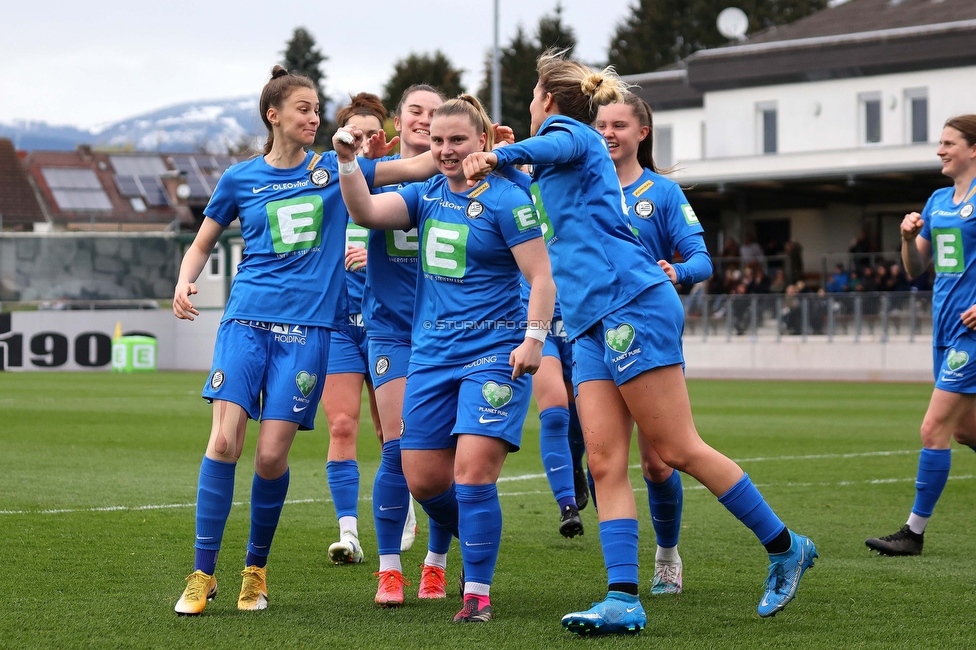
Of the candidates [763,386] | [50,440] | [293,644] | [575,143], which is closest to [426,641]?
[293,644]

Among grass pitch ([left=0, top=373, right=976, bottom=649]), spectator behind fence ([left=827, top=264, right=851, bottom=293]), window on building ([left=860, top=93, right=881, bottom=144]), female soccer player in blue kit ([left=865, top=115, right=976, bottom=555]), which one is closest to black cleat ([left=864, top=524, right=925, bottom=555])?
female soccer player in blue kit ([left=865, top=115, right=976, bottom=555])

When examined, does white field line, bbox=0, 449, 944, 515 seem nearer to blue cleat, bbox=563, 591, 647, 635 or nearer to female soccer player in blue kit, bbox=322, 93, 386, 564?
female soccer player in blue kit, bbox=322, 93, 386, 564

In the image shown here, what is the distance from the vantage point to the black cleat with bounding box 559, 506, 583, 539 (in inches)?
249

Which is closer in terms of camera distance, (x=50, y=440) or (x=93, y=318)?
(x=50, y=440)

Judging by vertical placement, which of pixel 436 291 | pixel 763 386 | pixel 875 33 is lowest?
pixel 763 386

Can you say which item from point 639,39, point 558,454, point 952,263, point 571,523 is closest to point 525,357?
point 571,523

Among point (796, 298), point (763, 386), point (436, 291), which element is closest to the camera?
point (436, 291)

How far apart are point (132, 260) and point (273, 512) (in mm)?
31909

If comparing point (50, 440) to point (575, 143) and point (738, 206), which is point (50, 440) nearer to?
point (575, 143)

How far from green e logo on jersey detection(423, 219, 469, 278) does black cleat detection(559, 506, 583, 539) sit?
1.99m

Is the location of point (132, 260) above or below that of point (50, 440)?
above

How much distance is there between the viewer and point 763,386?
24812 millimetres

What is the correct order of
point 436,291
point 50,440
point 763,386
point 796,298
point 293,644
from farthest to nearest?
point 796,298
point 763,386
point 50,440
point 436,291
point 293,644

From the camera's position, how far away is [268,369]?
4895 mm
